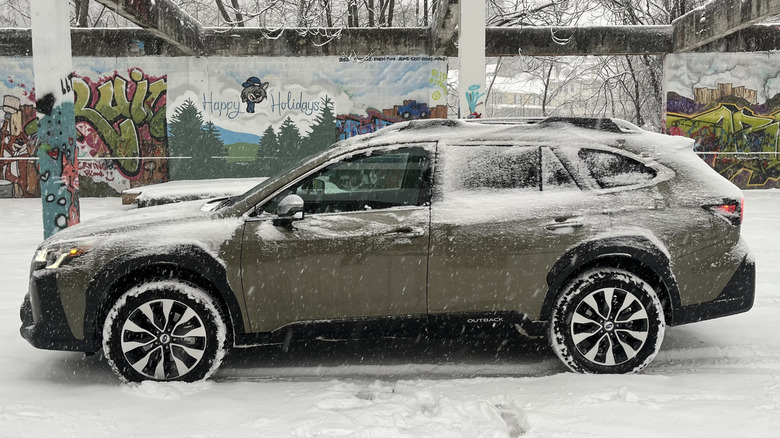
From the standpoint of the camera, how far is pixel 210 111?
15.9 m

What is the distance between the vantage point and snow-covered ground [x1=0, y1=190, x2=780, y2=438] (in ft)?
11.7

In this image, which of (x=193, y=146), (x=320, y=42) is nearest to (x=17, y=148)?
(x=193, y=146)

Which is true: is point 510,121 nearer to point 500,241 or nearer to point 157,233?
point 500,241

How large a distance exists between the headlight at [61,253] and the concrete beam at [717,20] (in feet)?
39.3

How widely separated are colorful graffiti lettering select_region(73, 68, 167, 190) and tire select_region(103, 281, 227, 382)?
1248cm

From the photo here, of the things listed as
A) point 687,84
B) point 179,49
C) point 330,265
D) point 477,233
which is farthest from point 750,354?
point 179,49

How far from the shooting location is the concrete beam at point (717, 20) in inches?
480

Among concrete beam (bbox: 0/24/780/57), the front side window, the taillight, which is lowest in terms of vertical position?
the taillight

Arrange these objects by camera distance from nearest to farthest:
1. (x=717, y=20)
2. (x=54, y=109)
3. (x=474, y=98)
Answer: (x=54, y=109), (x=474, y=98), (x=717, y=20)

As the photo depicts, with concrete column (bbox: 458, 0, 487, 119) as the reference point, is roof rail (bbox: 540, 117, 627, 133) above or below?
below

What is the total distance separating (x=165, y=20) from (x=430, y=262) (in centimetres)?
1115

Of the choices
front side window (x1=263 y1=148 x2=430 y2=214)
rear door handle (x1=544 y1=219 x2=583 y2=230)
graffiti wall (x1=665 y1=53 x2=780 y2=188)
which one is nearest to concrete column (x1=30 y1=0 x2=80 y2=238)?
front side window (x1=263 y1=148 x2=430 y2=214)

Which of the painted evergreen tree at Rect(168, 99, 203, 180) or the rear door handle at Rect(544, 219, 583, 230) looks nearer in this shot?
the rear door handle at Rect(544, 219, 583, 230)

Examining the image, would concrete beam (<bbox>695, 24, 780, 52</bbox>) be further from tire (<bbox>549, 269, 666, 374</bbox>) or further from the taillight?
tire (<bbox>549, 269, 666, 374</bbox>)
